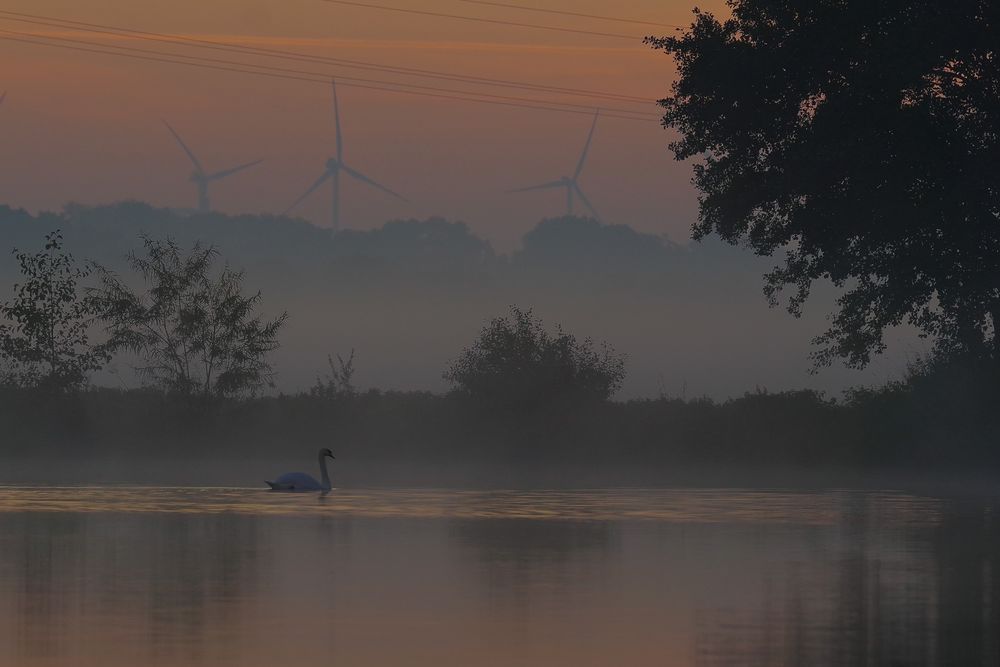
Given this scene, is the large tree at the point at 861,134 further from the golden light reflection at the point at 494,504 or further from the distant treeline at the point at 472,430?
the distant treeline at the point at 472,430

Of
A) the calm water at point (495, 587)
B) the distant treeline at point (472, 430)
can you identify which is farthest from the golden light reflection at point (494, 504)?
the distant treeline at point (472, 430)

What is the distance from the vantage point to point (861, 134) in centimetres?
4238

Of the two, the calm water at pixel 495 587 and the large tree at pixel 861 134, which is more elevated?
the large tree at pixel 861 134

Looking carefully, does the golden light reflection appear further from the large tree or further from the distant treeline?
the distant treeline

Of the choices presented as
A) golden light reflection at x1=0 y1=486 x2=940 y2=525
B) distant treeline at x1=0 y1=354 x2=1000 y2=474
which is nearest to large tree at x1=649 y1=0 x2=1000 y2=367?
golden light reflection at x1=0 y1=486 x2=940 y2=525

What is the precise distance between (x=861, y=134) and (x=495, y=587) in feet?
80.3

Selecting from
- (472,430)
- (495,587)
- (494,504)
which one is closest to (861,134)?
(494,504)

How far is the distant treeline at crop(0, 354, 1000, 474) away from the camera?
207 ft

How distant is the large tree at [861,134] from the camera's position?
42.3 meters

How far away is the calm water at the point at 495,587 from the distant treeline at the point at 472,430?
26418mm

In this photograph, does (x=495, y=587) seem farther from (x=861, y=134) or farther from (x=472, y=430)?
(x=472, y=430)

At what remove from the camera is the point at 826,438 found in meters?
63.7

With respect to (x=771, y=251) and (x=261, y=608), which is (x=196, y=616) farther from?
(x=771, y=251)

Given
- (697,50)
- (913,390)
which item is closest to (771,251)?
(697,50)
